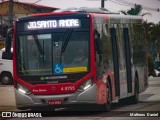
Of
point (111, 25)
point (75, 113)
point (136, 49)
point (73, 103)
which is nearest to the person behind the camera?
point (73, 103)

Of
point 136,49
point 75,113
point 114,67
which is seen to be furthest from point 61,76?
point 136,49

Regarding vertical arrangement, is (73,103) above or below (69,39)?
below

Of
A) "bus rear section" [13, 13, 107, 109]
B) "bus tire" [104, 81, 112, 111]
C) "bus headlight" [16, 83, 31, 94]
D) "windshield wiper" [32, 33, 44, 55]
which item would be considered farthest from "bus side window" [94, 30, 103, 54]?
"bus headlight" [16, 83, 31, 94]

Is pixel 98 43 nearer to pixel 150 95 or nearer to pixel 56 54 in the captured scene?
pixel 56 54

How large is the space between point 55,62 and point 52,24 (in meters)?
1.13

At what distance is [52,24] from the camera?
19953mm

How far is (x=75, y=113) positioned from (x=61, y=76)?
1893mm

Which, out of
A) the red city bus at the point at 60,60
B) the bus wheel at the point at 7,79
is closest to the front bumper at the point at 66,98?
the red city bus at the point at 60,60

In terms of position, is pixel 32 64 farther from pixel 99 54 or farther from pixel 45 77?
pixel 99 54

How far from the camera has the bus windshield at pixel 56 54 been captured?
19.5m

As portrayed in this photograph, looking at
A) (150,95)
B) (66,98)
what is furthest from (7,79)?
(66,98)

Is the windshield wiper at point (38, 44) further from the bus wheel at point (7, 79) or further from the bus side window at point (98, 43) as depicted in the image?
the bus wheel at point (7, 79)

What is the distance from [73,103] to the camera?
19.3 meters

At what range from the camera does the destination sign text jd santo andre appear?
19.8 m
